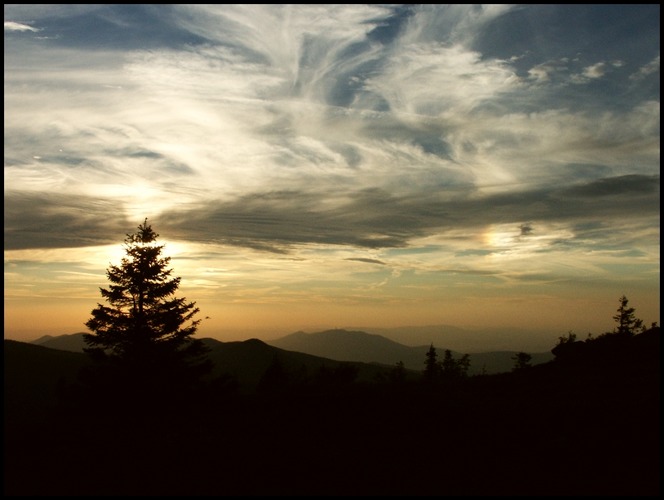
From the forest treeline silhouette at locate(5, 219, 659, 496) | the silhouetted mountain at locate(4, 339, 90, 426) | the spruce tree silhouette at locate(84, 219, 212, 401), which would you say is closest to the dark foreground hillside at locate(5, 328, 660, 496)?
the forest treeline silhouette at locate(5, 219, 659, 496)

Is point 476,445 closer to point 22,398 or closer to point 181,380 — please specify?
point 181,380

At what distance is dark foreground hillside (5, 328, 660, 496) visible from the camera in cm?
951

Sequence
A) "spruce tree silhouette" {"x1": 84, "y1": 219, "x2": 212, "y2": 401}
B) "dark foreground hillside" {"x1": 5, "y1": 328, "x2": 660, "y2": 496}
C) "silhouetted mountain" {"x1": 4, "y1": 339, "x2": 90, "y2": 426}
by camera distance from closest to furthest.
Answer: "dark foreground hillside" {"x1": 5, "y1": 328, "x2": 660, "y2": 496}
"spruce tree silhouette" {"x1": 84, "y1": 219, "x2": 212, "y2": 401}
"silhouetted mountain" {"x1": 4, "y1": 339, "x2": 90, "y2": 426}

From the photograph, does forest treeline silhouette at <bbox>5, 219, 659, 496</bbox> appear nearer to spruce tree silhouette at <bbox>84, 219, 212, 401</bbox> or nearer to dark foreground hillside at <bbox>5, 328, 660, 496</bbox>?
dark foreground hillside at <bbox>5, 328, 660, 496</bbox>

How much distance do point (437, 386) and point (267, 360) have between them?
584 feet

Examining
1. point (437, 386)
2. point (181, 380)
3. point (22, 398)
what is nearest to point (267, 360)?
point (22, 398)

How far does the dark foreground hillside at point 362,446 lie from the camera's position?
9.51m

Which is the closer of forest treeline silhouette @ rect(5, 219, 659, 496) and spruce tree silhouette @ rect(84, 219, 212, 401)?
forest treeline silhouette @ rect(5, 219, 659, 496)

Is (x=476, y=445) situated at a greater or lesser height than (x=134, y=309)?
lesser

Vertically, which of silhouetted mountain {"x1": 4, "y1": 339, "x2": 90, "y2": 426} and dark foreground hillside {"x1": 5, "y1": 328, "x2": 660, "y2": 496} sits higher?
dark foreground hillside {"x1": 5, "y1": 328, "x2": 660, "y2": 496}

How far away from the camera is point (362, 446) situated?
11.6m

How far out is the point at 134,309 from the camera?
3155 cm

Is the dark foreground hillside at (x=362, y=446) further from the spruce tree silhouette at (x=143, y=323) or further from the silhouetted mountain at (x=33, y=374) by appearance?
the silhouetted mountain at (x=33, y=374)

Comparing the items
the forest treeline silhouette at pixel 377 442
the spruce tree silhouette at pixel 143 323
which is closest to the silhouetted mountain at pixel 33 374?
the spruce tree silhouette at pixel 143 323
